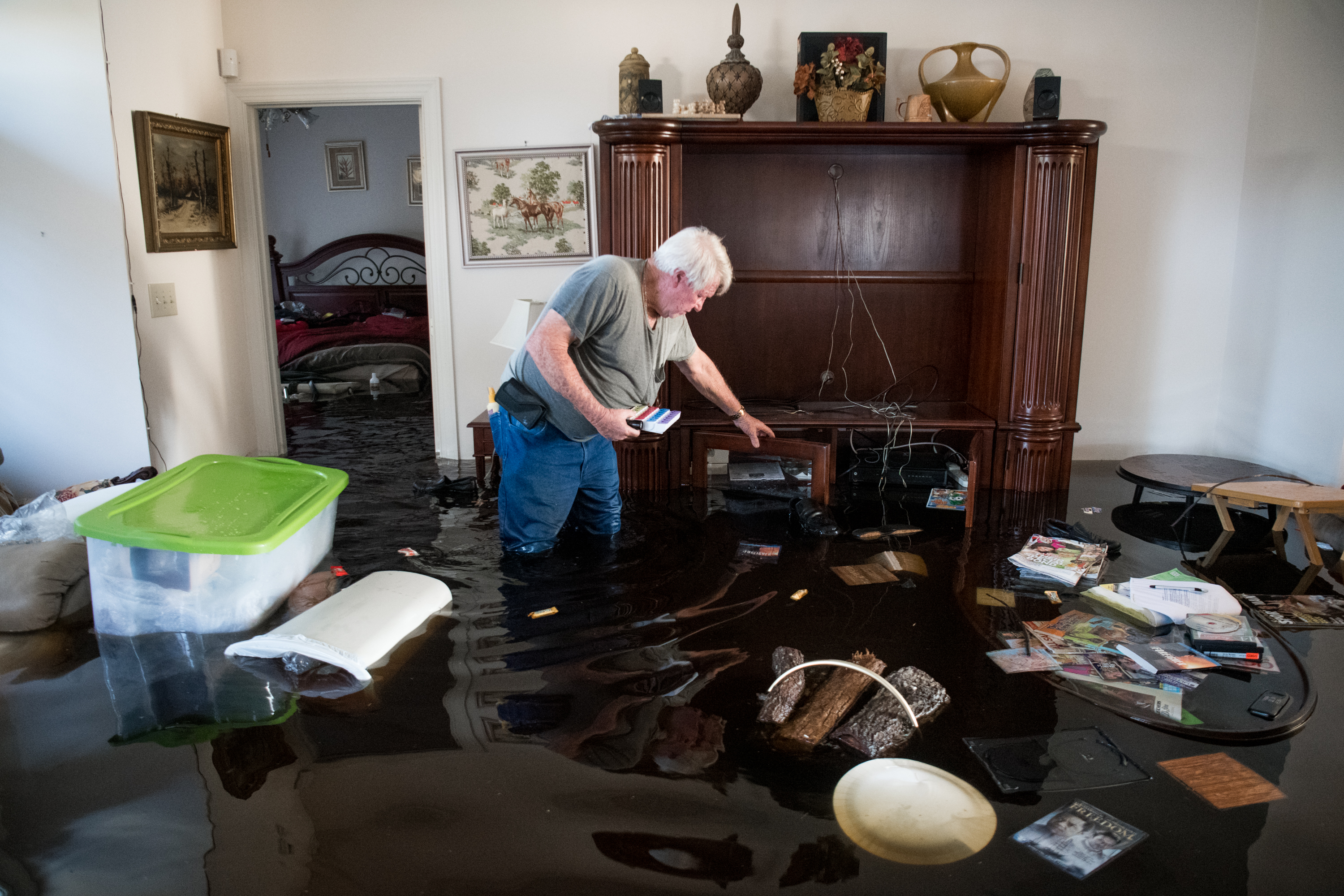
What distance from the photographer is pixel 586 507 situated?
380 cm

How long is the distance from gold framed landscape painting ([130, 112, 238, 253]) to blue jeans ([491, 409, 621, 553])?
6.40 ft

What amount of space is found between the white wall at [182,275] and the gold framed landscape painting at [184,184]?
0.05 m

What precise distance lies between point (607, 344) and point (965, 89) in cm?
235

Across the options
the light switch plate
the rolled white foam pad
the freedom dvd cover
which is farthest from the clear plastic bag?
the freedom dvd cover

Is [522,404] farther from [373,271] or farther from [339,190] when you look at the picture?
[339,190]

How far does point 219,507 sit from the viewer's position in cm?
300

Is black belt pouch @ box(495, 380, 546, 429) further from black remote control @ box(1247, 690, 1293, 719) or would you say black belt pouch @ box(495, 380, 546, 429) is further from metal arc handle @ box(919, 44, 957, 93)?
metal arc handle @ box(919, 44, 957, 93)

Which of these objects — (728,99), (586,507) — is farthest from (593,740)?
(728,99)

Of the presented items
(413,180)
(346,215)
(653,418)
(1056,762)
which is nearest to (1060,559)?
(1056,762)

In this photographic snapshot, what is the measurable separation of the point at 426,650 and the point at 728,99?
2995 mm

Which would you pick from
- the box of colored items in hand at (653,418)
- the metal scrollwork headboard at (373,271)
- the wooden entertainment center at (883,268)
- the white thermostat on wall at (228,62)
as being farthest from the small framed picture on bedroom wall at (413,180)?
the box of colored items in hand at (653,418)

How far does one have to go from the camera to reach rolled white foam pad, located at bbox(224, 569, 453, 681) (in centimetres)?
260

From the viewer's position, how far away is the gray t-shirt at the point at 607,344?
3.10 meters

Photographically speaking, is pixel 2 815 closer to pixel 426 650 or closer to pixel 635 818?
pixel 426 650
